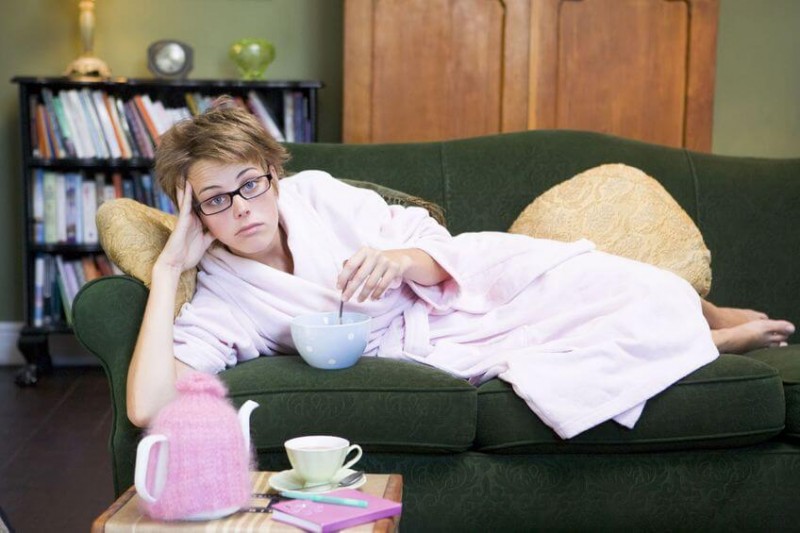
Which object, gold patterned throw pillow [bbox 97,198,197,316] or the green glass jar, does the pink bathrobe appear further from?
the green glass jar

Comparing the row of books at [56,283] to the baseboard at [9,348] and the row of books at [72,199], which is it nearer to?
the row of books at [72,199]

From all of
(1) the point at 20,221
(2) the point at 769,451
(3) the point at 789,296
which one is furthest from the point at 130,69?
(2) the point at 769,451

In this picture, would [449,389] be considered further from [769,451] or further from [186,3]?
[186,3]

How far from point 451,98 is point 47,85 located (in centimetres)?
156

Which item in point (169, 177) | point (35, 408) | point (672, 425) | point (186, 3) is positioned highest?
point (186, 3)

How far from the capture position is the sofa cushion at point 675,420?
1825mm

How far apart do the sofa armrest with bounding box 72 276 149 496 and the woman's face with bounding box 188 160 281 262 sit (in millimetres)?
202

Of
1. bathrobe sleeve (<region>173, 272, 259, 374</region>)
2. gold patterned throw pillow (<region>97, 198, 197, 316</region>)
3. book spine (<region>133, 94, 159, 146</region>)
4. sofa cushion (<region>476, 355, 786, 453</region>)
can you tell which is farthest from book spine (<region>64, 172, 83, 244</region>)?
sofa cushion (<region>476, 355, 786, 453</region>)

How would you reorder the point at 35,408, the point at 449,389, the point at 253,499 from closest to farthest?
the point at 253,499 < the point at 449,389 < the point at 35,408

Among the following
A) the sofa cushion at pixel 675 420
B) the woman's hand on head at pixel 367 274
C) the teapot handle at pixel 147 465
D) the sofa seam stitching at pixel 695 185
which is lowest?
the sofa cushion at pixel 675 420

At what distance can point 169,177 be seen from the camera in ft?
6.12

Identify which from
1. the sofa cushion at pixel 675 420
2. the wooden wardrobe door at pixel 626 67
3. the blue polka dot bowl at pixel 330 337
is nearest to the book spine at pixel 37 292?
the wooden wardrobe door at pixel 626 67

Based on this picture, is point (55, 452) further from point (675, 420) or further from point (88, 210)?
point (675, 420)

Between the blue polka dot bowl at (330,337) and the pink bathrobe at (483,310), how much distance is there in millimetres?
183
